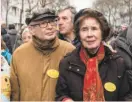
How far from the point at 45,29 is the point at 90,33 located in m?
0.53

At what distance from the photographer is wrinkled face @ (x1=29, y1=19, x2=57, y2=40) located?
10.5 feet

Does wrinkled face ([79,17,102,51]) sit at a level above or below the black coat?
above

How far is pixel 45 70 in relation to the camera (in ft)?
10.6

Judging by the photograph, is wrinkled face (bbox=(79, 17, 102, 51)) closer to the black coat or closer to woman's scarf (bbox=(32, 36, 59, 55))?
the black coat

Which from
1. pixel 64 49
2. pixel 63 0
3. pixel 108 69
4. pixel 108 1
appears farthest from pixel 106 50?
pixel 108 1

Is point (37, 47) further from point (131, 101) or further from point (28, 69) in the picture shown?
point (131, 101)

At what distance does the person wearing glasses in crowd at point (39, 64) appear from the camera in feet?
10.5

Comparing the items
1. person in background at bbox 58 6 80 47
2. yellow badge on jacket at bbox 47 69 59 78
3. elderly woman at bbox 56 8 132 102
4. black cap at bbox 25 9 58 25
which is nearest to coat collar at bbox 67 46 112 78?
elderly woman at bbox 56 8 132 102

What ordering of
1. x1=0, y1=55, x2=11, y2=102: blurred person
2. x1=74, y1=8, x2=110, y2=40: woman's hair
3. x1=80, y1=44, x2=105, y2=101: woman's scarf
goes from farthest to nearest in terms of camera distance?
x1=0, y1=55, x2=11, y2=102: blurred person
x1=74, y1=8, x2=110, y2=40: woman's hair
x1=80, y1=44, x2=105, y2=101: woman's scarf

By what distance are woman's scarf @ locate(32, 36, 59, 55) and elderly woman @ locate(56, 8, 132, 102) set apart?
390 mm

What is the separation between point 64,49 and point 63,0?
39369 mm

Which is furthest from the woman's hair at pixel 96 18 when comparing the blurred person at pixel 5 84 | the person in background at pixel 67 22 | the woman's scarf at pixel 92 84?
the person in background at pixel 67 22

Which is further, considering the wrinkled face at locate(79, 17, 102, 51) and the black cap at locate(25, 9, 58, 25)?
the black cap at locate(25, 9, 58, 25)

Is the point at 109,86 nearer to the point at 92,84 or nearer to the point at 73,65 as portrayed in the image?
the point at 92,84
